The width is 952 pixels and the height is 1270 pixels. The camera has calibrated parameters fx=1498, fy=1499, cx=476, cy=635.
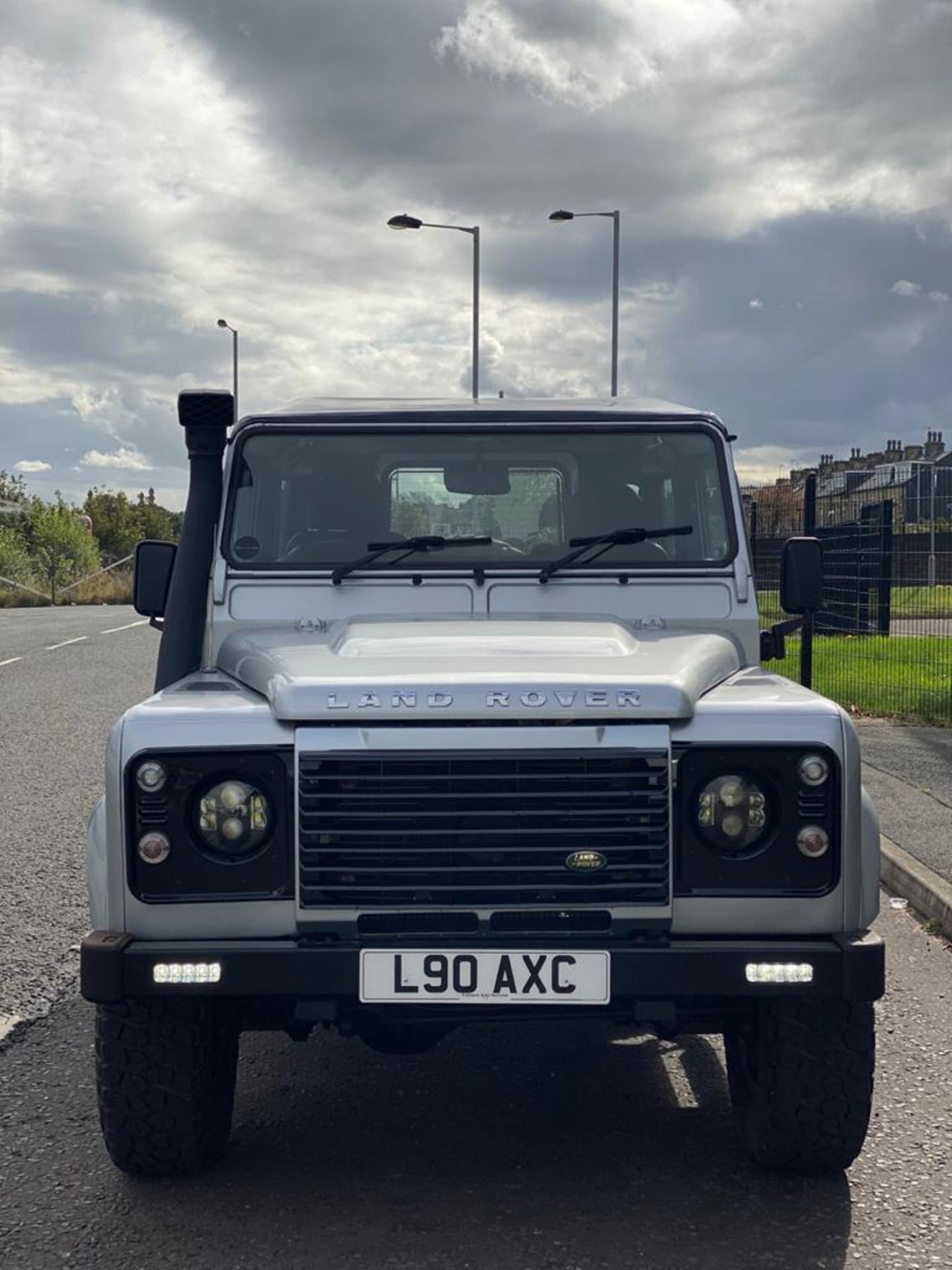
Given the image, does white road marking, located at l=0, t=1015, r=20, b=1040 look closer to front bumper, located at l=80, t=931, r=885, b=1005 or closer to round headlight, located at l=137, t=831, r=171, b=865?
front bumper, located at l=80, t=931, r=885, b=1005

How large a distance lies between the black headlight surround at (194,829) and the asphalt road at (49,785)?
1752mm

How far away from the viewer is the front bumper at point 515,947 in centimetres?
342

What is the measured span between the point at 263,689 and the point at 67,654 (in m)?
16.5

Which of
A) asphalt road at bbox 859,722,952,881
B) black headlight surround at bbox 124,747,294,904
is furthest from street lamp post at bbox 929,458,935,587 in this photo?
black headlight surround at bbox 124,747,294,904

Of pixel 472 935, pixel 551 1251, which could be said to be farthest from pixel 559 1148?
pixel 472 935

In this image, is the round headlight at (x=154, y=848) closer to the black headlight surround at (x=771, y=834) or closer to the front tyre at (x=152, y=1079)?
the front tyre at (x=152, y=1079)

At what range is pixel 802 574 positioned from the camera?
502 cm

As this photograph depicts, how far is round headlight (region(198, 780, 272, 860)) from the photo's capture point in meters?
3.48

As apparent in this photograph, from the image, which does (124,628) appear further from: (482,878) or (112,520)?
(112,520)

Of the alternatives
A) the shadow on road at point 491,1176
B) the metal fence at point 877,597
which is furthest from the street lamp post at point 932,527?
the shadow on road at point 491,1176

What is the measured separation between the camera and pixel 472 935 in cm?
346

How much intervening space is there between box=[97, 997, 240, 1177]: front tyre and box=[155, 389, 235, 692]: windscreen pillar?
57.7 inches

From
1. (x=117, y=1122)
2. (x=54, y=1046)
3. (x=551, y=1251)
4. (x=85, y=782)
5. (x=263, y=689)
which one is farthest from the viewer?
(x=85, y=782)

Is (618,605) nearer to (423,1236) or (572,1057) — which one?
(572,1057)
